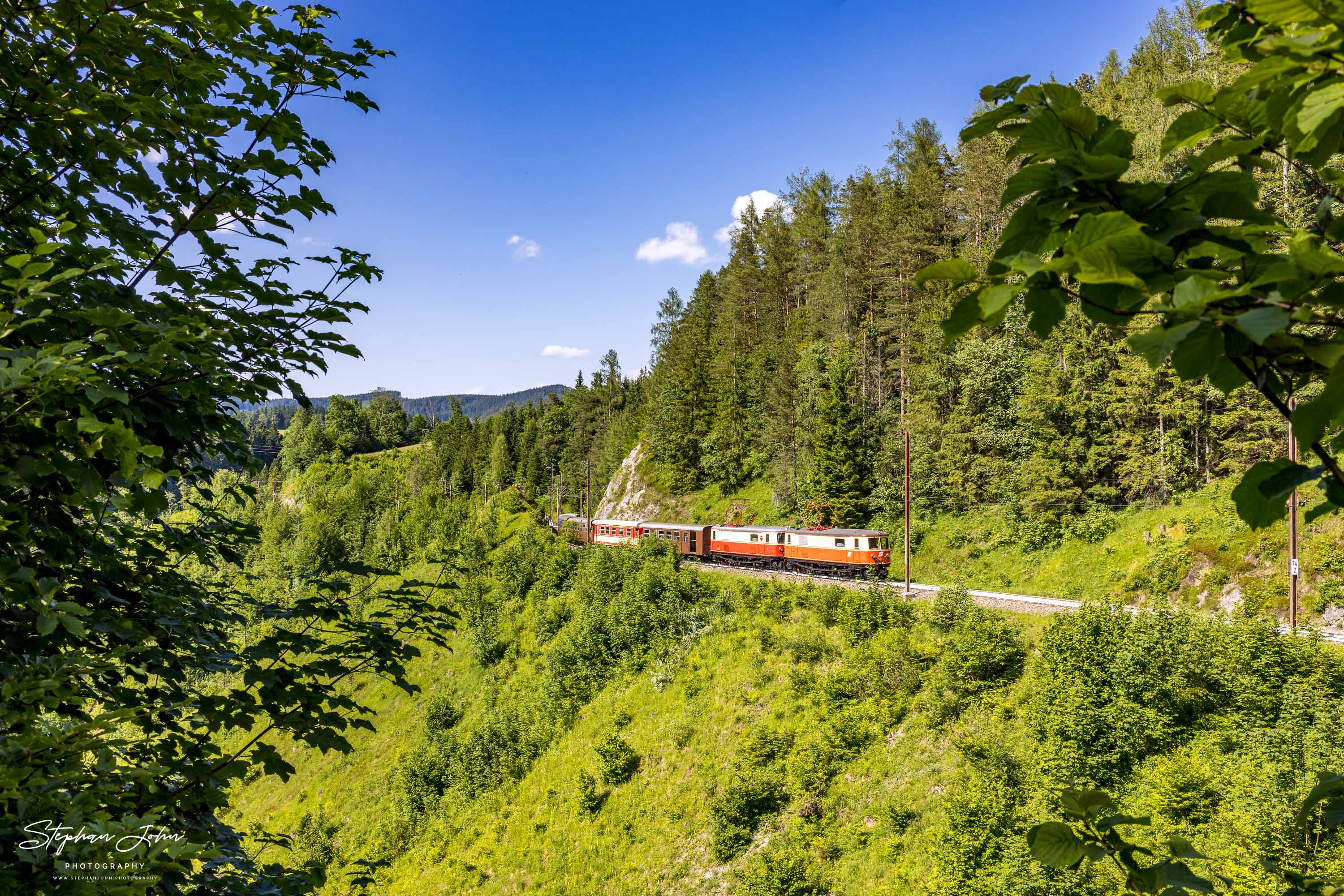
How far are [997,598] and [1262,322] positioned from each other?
21.0m

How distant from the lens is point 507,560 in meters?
40.5

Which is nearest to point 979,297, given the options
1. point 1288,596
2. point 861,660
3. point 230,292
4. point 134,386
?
point 134,386

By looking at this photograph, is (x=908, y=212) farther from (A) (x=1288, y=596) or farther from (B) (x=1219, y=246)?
(B) (x=1219, y=246)

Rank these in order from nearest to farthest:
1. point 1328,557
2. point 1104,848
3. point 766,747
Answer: point 1104,848 → point 1328,557 → point 766,747

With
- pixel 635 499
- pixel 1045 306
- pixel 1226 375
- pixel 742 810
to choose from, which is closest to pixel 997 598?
pixel 742 810

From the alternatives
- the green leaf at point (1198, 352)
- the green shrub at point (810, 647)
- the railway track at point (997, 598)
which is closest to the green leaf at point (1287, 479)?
the green leaf at point (1198, 352)

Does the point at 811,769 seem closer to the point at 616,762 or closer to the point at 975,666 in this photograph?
the point at 975,666

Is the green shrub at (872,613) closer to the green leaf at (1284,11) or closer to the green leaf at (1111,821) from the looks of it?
the green leaf at (1111,821)

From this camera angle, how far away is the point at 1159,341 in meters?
1.13

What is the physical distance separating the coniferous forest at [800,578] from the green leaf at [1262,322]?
0.01 m

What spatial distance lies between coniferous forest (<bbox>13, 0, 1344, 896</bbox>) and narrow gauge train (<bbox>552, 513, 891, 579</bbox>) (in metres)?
2.07

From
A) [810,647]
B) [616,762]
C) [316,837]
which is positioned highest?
[810,647]

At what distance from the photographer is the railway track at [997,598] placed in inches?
577

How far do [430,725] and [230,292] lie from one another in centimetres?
3253
